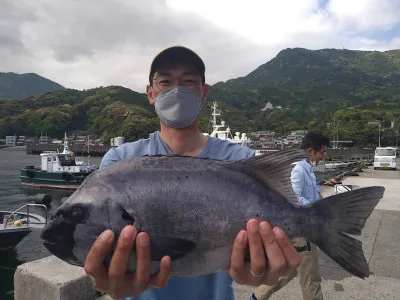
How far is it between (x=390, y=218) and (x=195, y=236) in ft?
31.2

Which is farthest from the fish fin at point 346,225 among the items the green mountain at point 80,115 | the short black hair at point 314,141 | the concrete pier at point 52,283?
the green mountain at point 80,115

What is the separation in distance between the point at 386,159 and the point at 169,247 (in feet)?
113

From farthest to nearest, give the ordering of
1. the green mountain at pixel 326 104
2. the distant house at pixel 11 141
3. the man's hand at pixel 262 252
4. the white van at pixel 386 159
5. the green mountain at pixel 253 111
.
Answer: the distant house at pixel 11 141, the green mountain at pixel 326 104, the green mountain at pixel 253 111, the white van at pixel 386 159, the man's hand at pixel 262 252

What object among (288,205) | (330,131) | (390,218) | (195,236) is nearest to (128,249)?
(195,236)

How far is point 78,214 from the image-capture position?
1.64 meters

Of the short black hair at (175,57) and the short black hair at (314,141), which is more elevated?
the short black hair at (175,57)

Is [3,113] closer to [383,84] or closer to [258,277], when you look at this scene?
[258,277]

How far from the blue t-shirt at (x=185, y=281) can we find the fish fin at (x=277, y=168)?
406 mm

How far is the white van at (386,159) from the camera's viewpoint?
31000 mm

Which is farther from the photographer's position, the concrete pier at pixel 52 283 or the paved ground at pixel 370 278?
the paved ground at pixel 370 278

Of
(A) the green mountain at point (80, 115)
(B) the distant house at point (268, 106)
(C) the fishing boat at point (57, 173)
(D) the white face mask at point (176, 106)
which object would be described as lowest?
(C) the fishing boat at point (57, 173)

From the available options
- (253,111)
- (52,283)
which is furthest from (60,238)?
(253,111)

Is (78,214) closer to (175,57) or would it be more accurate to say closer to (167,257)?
(167,257)

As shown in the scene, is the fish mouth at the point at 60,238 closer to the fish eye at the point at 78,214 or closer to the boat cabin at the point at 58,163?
the fish eye at the point at 78,214
